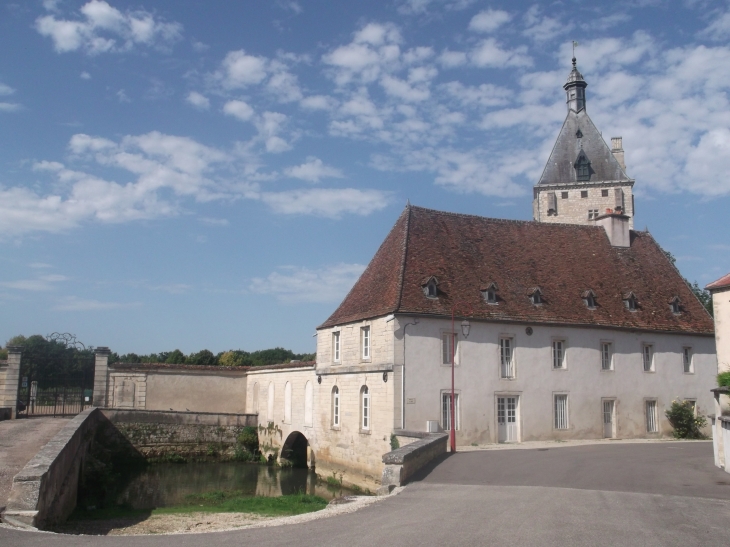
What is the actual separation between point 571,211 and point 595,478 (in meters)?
28.6

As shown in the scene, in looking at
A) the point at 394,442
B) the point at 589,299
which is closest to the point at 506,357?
the point at 589,299

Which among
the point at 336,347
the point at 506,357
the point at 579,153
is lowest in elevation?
the point at 506,357

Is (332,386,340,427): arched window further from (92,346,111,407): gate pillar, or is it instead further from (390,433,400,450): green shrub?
(92,346,111,407): gate pillar

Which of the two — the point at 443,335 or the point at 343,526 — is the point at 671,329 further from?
the point at 343,526

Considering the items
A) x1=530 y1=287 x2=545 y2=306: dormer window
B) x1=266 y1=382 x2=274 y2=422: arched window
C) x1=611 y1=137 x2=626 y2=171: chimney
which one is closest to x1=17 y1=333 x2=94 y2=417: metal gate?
x1=266 y1=382 x2=274 y2=422: arched window

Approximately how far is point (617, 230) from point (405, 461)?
1897cm

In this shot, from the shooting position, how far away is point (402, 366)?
66.0ft

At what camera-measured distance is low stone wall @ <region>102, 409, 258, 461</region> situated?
2706 centimetres

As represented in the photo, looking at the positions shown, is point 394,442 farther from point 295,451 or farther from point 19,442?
point 295,451

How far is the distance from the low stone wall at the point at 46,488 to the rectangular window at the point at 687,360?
838 inches

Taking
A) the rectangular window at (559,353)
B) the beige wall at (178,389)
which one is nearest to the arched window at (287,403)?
the beige wall at (178,389)

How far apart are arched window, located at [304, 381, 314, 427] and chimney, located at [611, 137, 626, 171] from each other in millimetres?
26063

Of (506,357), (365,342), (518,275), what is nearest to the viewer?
(365,342)

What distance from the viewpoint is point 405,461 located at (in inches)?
480
